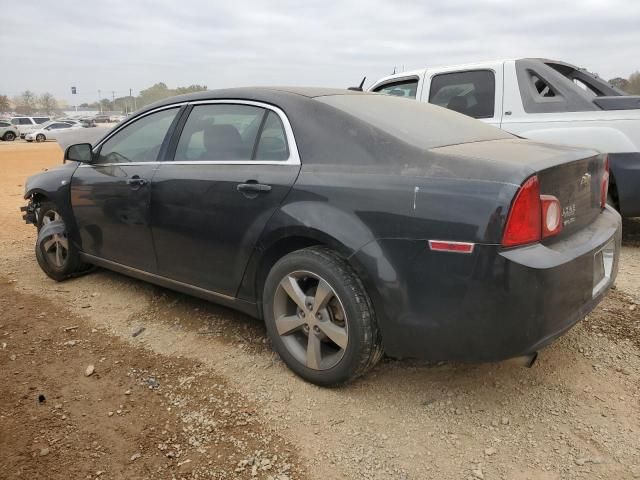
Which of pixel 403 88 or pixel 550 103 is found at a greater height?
pixel 403 88

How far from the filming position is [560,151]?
2561 mm

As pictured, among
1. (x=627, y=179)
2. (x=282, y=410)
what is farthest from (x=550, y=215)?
(x=627, y=179)

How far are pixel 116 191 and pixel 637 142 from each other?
4.38 metres

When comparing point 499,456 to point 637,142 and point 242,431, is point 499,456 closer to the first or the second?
point 242,431

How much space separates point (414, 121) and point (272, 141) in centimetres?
80

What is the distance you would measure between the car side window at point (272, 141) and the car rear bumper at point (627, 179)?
3.36m

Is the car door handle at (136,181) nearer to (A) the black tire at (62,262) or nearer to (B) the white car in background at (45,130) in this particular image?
(A) the black tire at (62,262)

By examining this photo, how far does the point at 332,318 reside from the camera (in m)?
2.66

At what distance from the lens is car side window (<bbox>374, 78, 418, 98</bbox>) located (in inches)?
247

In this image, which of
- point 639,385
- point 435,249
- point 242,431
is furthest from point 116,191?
point 639,385

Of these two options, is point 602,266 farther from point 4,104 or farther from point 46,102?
point 46,102

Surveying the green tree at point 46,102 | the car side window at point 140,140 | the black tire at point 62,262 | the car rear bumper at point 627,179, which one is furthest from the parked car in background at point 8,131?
the green tree at point 46,102

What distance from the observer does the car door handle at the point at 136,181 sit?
11.5ft

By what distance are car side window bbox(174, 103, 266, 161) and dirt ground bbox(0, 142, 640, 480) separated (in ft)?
3.80
